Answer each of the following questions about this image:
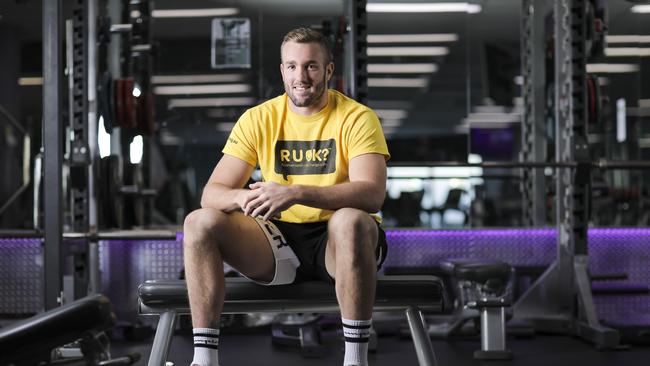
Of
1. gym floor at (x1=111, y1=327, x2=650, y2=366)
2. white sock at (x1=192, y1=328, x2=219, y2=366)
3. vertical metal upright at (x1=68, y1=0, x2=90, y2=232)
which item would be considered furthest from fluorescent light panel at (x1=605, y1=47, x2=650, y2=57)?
white sock at (x1=192, y1=328, x2=219, y2=366)

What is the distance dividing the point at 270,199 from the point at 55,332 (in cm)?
112

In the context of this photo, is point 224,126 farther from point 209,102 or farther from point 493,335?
point 493,335

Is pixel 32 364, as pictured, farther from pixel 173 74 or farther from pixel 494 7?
pixel 494 7

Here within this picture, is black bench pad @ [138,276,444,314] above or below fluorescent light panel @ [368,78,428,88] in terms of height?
below

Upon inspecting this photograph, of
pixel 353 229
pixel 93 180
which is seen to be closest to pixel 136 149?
pixel 93 180

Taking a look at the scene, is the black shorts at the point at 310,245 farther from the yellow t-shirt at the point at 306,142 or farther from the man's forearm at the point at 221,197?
the man's forearm at the point at 221,197

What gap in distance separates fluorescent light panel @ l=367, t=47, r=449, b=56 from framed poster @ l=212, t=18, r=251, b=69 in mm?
2611

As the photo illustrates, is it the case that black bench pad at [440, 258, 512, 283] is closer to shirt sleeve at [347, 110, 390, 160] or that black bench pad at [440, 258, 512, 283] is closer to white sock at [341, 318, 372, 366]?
shirt sleeve at [347, 110, 390, 160]

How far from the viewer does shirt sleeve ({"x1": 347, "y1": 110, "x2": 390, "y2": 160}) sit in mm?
2498

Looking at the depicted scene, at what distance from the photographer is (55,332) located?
1216mm

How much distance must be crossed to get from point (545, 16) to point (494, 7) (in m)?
2.15

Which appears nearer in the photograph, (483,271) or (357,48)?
(483,271)

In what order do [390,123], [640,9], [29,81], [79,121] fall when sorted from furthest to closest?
1. [390,123]
2. [29,81]
3. [640,9]
4. [79,121]

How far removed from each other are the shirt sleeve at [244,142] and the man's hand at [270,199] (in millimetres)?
318
